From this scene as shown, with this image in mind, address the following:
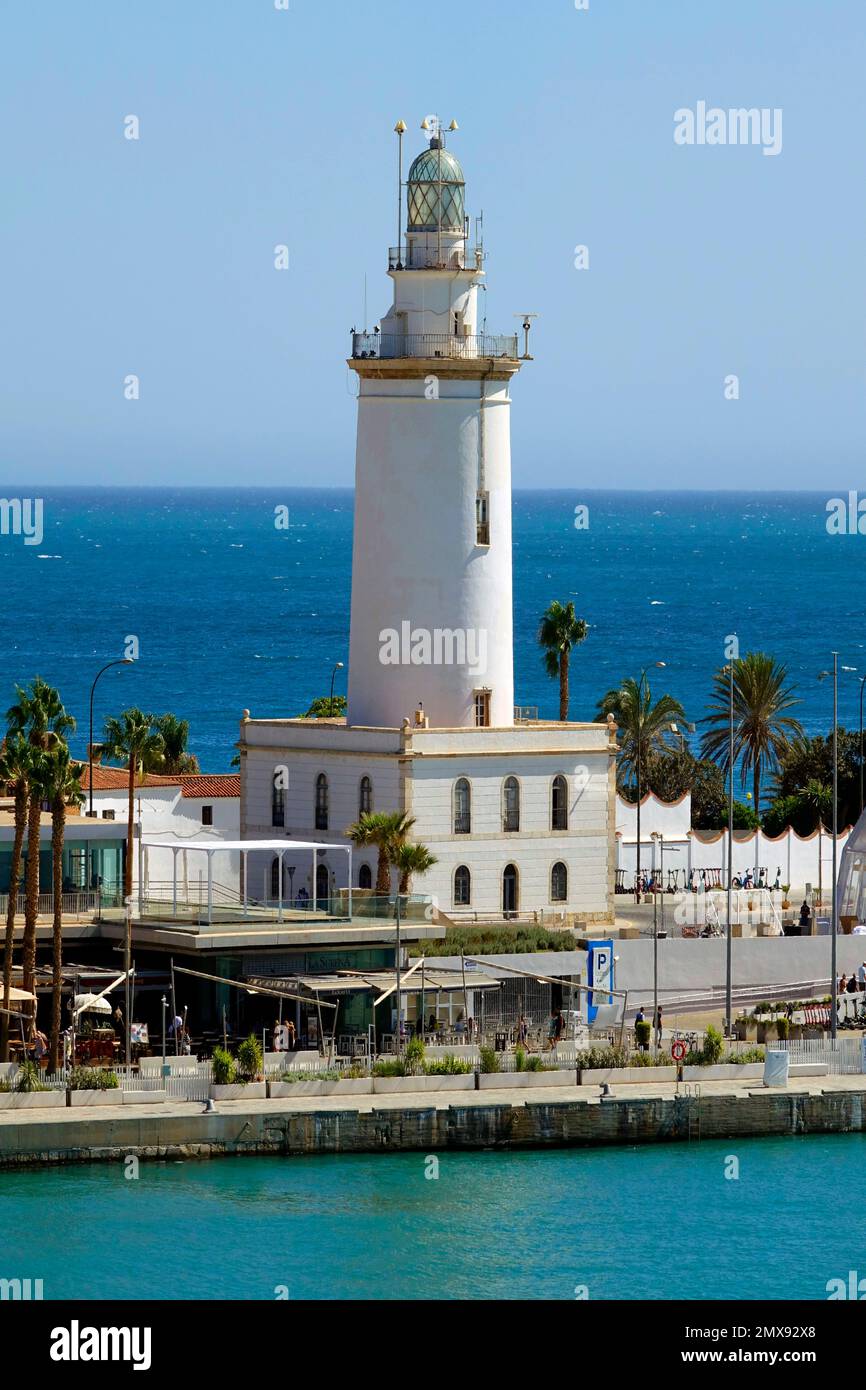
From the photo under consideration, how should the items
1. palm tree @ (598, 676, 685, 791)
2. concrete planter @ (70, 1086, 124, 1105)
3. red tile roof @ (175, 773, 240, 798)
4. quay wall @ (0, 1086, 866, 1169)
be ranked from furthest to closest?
palm tree @ (598, 676, 685, 791) < red tile roof @ (175, 773, 240, 798) < concrete planter @ (70, 1086, 124, 1105) < quay wall @ (0, 1086, 866, 1169)

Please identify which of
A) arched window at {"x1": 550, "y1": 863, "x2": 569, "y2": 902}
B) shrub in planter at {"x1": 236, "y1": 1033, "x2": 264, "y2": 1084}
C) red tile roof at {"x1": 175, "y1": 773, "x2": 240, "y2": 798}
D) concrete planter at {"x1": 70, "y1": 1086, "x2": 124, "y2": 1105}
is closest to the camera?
concrete planter at {"x1": 70, "y1": 1086, "x2": 124, "y2": 1105}

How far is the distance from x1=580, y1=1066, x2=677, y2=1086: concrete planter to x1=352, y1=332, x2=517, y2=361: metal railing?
717 inches

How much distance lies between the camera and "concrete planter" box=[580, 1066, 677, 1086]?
5594 centimetres

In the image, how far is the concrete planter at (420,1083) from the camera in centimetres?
5450

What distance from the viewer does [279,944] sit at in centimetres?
5978

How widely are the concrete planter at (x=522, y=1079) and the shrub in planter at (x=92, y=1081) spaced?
6.81 m

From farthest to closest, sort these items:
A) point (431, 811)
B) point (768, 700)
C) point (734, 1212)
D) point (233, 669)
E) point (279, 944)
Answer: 1. point (233, 669)
2. point (768, 700)
3. point (431, 811)
4. point (279, 944)
5. point (734, 1212)

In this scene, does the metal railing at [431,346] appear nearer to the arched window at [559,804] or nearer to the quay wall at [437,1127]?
the arched window at [559,804]

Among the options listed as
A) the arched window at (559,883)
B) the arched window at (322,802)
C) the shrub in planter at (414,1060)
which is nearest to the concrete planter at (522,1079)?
the shrub in planter at (414,1060)

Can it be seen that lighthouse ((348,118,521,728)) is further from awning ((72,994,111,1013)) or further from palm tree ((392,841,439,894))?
awning ((72,994,111,1013))

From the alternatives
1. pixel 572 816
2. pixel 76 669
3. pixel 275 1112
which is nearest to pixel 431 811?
pixel 572 816

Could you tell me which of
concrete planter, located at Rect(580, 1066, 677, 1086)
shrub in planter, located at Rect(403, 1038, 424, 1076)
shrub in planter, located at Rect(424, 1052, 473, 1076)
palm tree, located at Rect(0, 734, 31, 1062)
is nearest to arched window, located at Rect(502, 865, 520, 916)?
concrete planter, located at Rect(580, 1066, 677, 1086)
